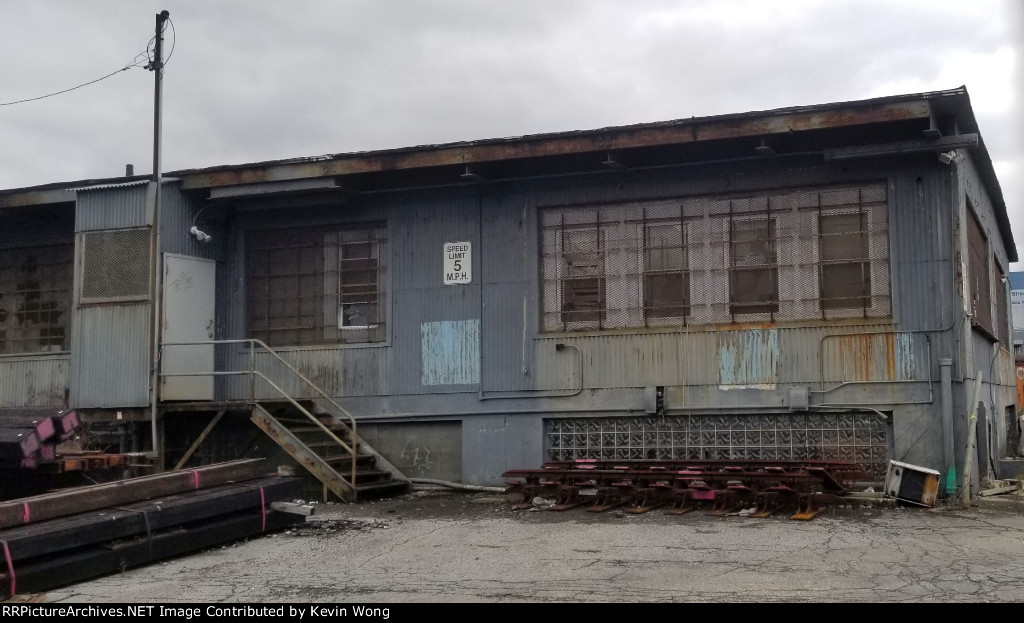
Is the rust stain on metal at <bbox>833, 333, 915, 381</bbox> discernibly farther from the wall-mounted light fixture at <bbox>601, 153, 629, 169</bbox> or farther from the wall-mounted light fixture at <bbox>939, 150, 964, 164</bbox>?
the wall-mounted light fixture at <bbox>601, 153, 629, 169</bbox>

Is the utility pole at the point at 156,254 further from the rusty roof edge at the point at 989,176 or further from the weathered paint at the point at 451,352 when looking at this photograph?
the rusty roof edge at the point at 989,176

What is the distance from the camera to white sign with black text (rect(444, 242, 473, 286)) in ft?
50.3

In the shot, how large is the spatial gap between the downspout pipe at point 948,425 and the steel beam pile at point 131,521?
26.0ft

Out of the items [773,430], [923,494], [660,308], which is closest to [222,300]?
[660,308]

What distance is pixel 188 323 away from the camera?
1603cm

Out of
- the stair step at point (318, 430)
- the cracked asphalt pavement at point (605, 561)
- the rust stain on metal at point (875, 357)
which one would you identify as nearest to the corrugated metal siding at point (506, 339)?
the stair step at point (318, 430)

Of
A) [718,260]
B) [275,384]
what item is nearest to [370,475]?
[275,384]

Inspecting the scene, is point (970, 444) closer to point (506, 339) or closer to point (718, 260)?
point (718, 260)

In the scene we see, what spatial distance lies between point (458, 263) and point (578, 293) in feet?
6.25

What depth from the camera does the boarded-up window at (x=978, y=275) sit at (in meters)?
14.5

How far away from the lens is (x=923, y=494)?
39.1 feet

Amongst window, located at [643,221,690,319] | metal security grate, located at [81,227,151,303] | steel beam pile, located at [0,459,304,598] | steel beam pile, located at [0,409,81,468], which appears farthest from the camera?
metal security grate, located at [81,227,151,303]

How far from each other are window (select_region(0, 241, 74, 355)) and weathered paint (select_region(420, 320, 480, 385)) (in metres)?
6.84

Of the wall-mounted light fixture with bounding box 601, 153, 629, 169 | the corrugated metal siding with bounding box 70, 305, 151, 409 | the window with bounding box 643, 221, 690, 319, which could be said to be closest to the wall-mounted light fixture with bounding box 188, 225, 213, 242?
the corrugated metal siding with bounding box 70, 305, 151, 409
